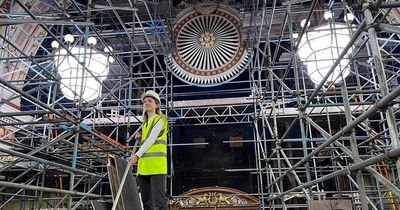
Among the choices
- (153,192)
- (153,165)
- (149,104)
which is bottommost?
(153,192)

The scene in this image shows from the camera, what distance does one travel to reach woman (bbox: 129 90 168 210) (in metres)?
3.47

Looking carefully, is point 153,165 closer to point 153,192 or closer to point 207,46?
point 153,192

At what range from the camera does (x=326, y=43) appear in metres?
9.22

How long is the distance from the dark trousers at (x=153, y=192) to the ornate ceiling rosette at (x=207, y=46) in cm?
701

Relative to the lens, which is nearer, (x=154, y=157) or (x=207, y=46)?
(x=154, y=157)

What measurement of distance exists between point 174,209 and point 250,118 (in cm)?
404

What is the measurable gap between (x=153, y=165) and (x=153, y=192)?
275 millimetres

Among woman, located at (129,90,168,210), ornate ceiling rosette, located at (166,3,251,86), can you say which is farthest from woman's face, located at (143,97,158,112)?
ornate ceiling rosette, located at (166,3,251,86)

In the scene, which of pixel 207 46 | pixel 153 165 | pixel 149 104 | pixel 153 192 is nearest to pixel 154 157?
pixel 153 165

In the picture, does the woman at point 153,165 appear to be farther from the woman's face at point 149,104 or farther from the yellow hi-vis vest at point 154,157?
the woman's face at point 149,104

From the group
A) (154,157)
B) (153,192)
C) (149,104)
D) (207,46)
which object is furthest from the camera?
(207,46)

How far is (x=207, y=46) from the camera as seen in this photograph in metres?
10.9

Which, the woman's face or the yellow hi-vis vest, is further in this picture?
the woman's face

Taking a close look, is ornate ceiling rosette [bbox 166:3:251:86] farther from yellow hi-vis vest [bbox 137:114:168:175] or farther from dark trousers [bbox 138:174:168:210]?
dark trousers [bbox 138:174:168:210]
